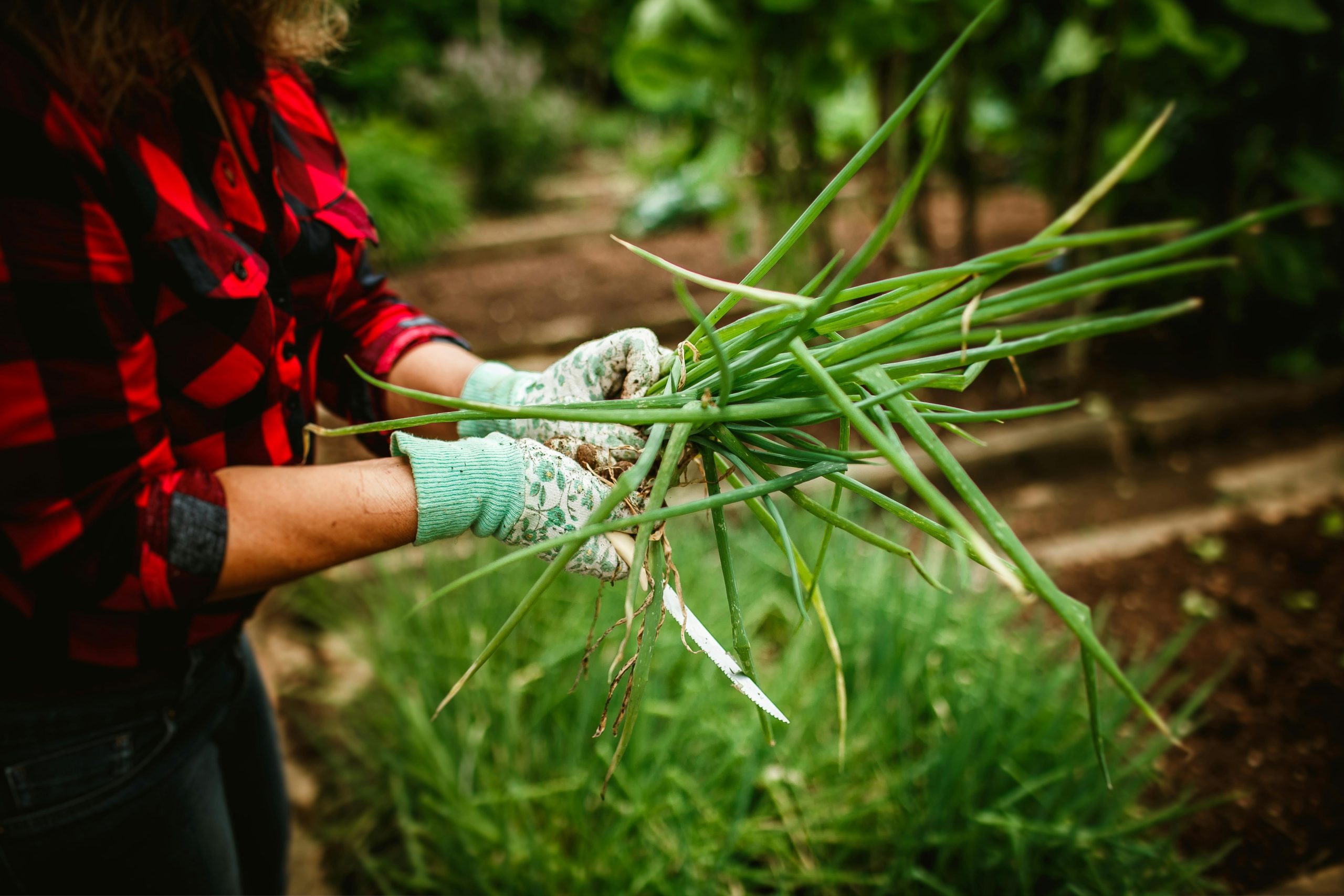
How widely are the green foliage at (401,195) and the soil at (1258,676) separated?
16.1 ft

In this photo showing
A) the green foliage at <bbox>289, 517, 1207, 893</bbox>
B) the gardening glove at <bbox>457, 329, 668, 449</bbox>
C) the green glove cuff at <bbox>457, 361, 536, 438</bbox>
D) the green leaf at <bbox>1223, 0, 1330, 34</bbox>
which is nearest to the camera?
the gardening glove at <bbox>457, 329, 668, 449</bbox>

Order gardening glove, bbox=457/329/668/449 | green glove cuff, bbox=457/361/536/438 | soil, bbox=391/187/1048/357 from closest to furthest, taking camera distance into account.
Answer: gardening glove, bbox=457/329/668/449 → green glove cuff, bbox=457/361/536/438 → soil, bbox=391/187/1048/357

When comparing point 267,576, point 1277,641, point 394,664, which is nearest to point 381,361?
point 267,576

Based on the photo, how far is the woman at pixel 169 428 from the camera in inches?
28.9

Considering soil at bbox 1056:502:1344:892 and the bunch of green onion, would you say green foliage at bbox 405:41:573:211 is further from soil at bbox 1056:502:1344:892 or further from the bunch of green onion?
the bunch of green onion

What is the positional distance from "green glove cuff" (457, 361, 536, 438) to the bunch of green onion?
11.7 inches

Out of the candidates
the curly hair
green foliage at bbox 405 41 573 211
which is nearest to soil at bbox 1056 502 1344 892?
the curly hair

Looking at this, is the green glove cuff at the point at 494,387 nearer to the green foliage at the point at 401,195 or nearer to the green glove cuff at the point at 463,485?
the green glove cuff at the point at 463,485

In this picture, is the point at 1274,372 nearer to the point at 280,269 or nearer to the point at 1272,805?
the point at 1272,805

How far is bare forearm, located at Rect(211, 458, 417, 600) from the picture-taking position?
2.76 feet

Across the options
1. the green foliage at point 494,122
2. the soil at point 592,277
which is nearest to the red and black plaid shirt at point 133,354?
the soil at point 592,277

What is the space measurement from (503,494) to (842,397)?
42 cm

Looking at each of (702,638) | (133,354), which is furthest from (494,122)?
(702,638)

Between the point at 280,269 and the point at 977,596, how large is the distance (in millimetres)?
1680
